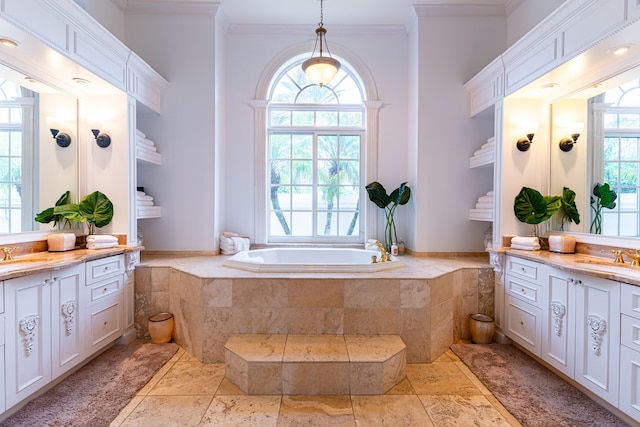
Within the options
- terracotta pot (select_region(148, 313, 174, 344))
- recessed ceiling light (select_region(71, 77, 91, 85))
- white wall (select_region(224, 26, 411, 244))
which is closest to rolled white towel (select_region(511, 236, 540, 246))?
white wall (select_region(224, 26, 411, 244))

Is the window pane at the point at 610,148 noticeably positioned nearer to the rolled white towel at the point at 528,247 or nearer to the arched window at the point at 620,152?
the arched window at the point at 620,152

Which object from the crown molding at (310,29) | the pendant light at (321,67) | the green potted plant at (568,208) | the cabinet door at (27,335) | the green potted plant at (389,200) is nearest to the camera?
the cabinet door at (27,335)

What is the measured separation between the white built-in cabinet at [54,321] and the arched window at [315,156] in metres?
1.88

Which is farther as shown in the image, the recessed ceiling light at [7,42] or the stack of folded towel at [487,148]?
the stack of folded towel at [487,148]

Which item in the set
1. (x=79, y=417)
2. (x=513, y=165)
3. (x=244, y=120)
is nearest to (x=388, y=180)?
(x=513, y=165)

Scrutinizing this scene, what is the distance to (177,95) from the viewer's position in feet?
11.9

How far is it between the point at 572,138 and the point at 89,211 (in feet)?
13.0

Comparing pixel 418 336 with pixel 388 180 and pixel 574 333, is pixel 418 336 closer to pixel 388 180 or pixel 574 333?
pixel 574 333

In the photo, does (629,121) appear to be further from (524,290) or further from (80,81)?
(80,81)

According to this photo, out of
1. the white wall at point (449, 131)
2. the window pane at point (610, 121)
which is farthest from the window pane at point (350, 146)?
the window pane at point (610, 121)

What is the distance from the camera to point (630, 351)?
1763mm

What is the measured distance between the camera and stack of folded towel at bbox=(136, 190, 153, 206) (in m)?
3.27

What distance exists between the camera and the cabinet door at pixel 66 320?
2.14 m

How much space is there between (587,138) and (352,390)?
255 cm
